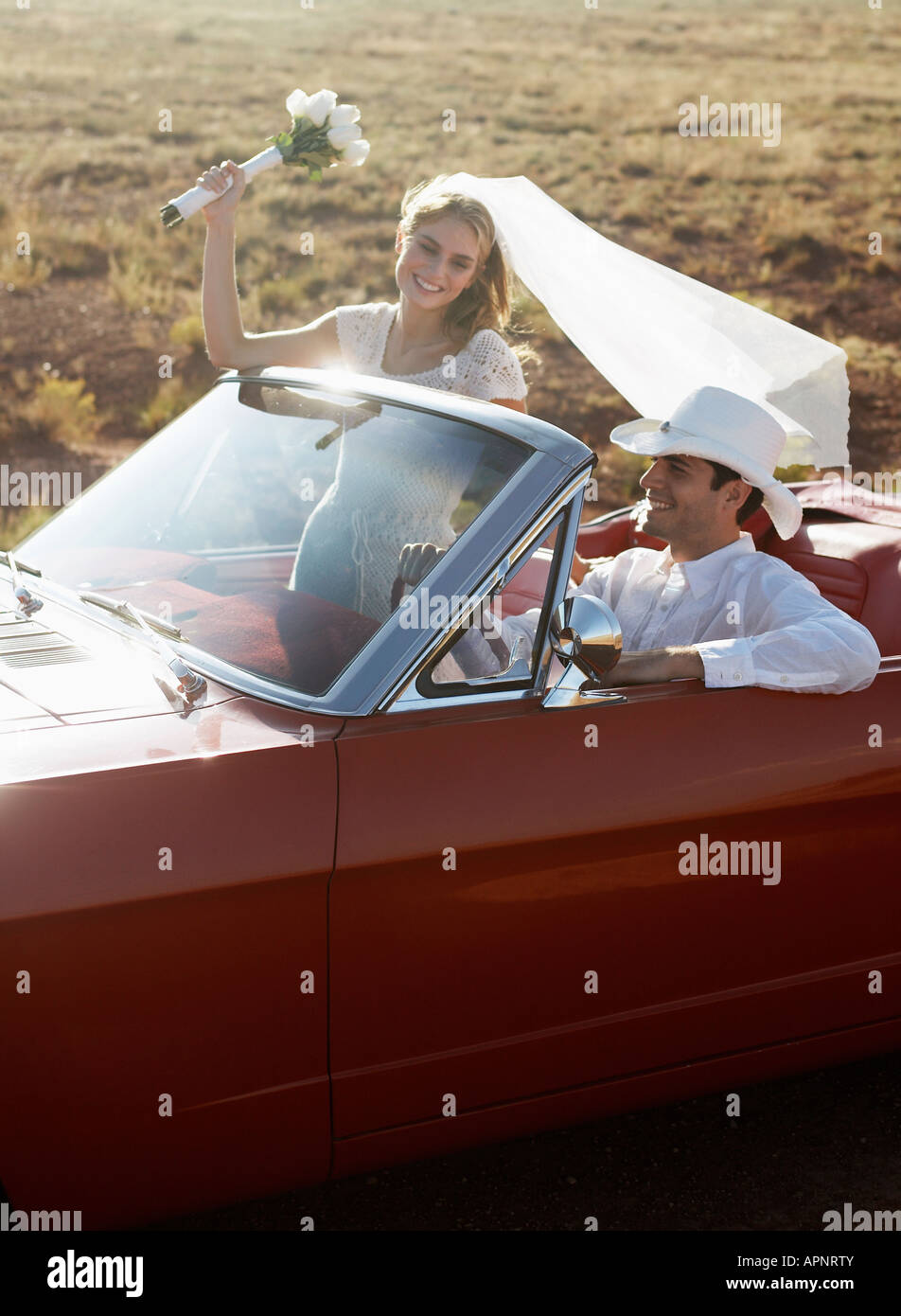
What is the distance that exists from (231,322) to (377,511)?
3.93ft

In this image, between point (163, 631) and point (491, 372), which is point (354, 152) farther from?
point (163, 631)

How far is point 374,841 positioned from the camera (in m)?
2.29

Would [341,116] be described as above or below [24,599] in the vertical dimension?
above

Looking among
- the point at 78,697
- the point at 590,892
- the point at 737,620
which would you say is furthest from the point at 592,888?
the point at 78,697

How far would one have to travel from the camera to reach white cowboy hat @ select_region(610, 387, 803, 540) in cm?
316

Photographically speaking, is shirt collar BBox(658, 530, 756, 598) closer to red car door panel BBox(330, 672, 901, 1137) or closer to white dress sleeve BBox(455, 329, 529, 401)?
red car door panel BBox(330, 672, 901, 1137)

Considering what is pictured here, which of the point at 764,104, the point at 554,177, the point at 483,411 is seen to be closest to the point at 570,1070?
the point at 483,411

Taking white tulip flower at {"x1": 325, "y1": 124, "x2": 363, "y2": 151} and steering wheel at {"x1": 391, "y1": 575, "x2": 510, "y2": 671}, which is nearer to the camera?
steering wheel at {"x1": 391, "y1": 575, "x2": 510, "y2": 671}

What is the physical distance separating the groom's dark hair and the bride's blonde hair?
798mm

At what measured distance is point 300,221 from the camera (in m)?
22.4

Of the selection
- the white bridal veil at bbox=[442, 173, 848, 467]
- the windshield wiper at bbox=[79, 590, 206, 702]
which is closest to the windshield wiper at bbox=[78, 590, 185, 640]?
the windshield wiper at bbox=[79, 590, 206, 702]

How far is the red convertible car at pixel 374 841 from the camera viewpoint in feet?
7.06

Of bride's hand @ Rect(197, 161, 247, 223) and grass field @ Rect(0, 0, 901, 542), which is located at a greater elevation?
grass field @ Rect(0, 0, 901, 542)

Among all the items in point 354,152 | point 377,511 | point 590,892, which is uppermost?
point 354,152
